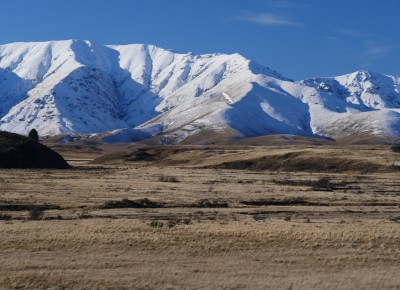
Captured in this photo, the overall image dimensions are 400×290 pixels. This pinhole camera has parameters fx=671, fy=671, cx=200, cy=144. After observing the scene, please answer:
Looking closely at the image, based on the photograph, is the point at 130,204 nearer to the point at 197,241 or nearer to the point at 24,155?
the point at 197,241

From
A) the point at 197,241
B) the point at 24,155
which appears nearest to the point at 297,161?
the point at 24,155

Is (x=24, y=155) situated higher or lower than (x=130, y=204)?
higher

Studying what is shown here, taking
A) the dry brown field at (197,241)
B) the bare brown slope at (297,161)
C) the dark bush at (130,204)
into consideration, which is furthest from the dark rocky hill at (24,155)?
the dark bush at (130,204)

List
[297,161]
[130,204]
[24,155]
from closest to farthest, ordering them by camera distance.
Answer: [130,204] → [24,155] → [297,161]

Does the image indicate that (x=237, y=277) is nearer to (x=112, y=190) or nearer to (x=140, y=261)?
(x=140, y=261)

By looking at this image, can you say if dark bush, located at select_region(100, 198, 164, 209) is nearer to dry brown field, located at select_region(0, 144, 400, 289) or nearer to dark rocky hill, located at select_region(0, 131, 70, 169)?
dry brown field, located at select_region(0, 144, 400, 289)

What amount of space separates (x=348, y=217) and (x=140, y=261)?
72.4 feet

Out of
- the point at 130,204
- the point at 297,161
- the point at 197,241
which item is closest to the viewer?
the point at 197,241

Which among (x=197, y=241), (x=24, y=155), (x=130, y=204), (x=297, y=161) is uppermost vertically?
(x=24, y=155)

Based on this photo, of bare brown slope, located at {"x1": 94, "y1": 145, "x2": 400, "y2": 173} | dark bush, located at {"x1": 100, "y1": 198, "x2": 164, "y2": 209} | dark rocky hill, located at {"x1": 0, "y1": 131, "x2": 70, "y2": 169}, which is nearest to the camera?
dark bush, located at {"x1": 100, "y1": 198, "x2": 164, "y2": 209}

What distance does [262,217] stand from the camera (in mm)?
45438

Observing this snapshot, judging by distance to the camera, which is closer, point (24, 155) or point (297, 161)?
point (24, 155)

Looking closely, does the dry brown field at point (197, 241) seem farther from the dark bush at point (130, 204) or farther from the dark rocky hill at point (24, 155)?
the dark rocky hill at point (24, 155)

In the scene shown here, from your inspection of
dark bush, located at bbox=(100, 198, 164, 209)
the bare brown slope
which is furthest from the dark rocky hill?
dark bush, located at bbox=(100, 198, 164, 209)
